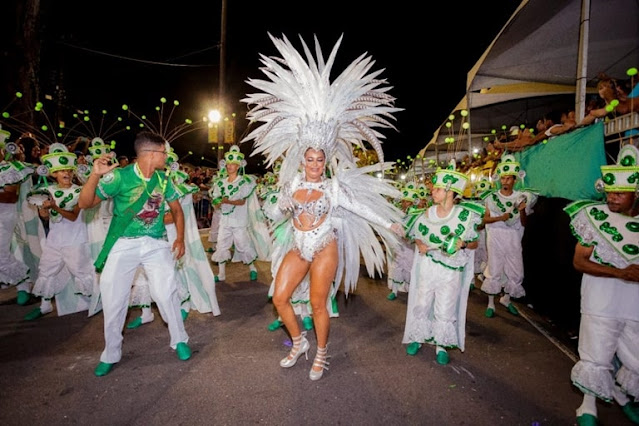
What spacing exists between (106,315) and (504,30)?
8625 millimetres

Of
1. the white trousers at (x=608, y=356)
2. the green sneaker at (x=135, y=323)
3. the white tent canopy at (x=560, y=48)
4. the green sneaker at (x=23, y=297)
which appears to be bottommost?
the green sneaker at (x=135, y=323)

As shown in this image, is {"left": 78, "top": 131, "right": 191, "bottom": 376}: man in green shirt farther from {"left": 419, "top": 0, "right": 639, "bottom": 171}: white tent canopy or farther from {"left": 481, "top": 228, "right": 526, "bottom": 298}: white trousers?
{"left": 419, "top": 0, "right": 639, "bottom": 171}: white tent canopy

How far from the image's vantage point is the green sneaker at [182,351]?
3.39 meters

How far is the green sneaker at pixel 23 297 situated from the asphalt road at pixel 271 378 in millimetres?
291

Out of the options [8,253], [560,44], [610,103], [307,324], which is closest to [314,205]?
[307,324]

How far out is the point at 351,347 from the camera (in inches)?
150

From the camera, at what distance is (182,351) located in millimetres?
3406

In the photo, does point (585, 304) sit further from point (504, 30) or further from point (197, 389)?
point (504, 30)

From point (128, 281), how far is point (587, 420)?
4.06 metres

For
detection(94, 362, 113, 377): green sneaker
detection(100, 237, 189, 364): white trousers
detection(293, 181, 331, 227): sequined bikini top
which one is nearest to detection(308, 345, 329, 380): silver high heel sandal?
detection(293, 181, 331, 227): sequined bikini top

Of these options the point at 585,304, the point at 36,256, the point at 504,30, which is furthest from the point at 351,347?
the point at 504,30

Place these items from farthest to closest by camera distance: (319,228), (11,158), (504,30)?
(504,30), (11,158), (319,228)

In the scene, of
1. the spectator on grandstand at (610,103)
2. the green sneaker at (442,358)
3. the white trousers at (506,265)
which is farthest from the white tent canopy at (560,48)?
the green sneaker at (442,358)

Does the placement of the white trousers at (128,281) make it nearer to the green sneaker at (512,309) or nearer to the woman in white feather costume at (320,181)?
the woman in white feather costume at (320,181)
